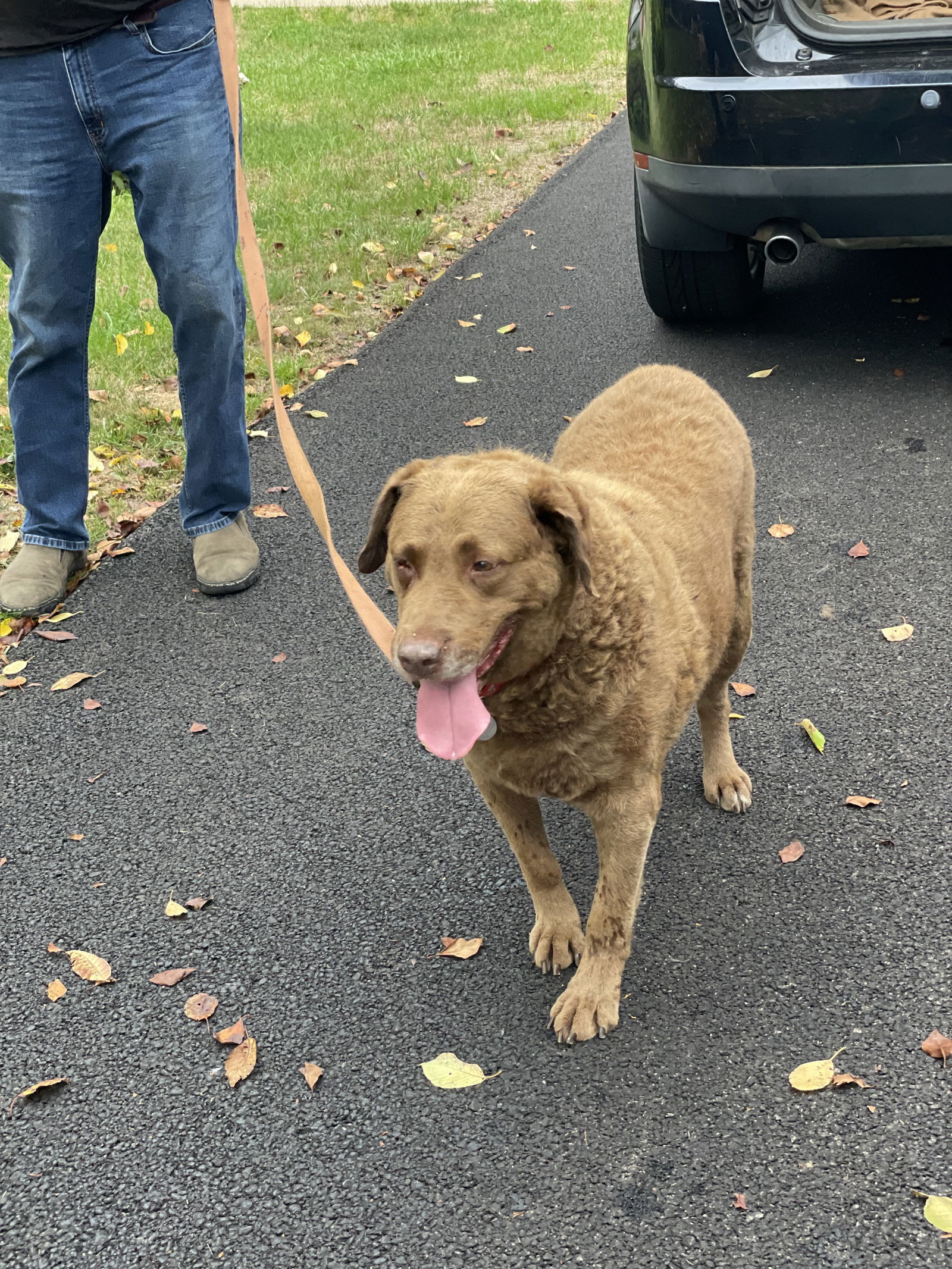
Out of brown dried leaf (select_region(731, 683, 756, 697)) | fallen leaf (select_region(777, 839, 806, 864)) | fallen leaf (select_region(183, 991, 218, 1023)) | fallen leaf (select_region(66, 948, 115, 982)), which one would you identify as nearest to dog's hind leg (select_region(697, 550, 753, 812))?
fallen leaf (select_region(777, 839, 806, 864))

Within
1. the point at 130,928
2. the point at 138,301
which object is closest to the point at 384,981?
the point at 130,928

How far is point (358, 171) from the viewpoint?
1048cm

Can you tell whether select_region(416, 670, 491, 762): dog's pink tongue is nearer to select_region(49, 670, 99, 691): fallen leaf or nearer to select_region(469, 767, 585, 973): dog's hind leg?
select_region(469, 767, 585, 973): dog's hind leg

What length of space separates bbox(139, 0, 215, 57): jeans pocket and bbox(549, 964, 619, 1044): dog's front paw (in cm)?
338

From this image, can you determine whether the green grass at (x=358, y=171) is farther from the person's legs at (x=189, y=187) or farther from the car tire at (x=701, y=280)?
the car tire at (x=701, y=280)

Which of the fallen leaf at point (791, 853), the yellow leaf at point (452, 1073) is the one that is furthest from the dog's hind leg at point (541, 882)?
the fallen leaf at point (791, 853)

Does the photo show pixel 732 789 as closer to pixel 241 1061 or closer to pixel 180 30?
pixel 241 1061

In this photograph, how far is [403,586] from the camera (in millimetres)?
2650

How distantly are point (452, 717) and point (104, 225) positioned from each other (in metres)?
2.89

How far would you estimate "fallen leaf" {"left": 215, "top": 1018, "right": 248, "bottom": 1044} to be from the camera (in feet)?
9.29

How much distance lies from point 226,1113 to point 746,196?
439cm

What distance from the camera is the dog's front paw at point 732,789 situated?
11.3 ft

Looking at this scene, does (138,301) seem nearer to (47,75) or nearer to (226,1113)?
(47,75)

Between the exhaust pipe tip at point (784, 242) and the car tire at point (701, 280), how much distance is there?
683 mm
